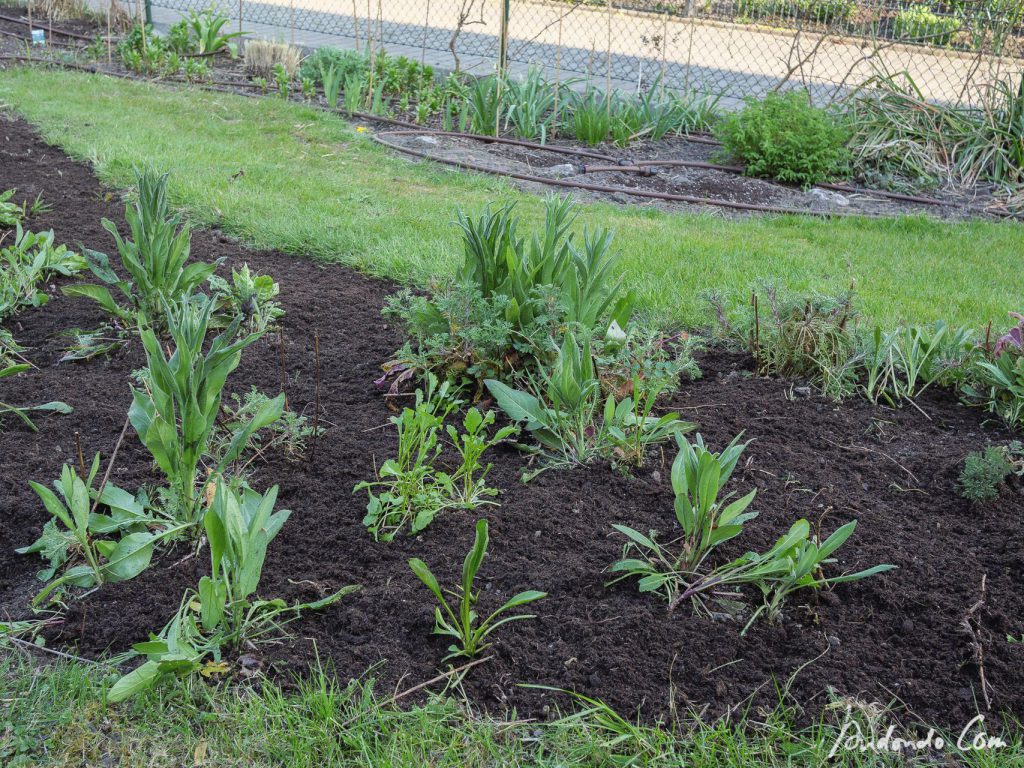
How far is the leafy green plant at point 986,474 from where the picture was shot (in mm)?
2732

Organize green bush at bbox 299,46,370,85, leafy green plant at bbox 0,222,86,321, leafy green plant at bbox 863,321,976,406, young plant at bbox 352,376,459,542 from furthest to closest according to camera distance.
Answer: green bush at bbox 299,46,370,85 < leafy green plant at bbox 0,222,86,321 < leafy green plant at bbox 863,321,976,406 < young plant at bbox 352,376,459,542

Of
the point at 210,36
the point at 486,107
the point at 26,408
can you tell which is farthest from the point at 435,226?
the point at 210,36

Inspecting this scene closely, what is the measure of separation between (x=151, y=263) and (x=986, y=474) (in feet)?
9.84

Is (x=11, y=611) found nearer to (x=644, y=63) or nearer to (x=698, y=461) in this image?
(x=698, y=461)

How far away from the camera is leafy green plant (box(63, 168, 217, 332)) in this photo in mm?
3566

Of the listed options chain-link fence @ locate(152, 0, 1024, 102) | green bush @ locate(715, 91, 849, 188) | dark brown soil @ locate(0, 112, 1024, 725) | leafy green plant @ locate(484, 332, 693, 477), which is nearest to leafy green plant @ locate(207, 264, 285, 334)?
dark brown soil @ locate(0, 112, 1024, 725)

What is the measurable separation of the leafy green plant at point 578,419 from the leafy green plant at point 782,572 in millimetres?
568

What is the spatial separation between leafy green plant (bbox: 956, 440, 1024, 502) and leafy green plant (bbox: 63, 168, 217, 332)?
9.12ft

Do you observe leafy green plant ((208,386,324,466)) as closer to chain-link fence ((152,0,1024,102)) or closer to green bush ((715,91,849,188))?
green bush ((715,91,849,188))

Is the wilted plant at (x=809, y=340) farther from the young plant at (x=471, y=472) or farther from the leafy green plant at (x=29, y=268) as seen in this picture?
the leafy green plant at (x=29, y=268)

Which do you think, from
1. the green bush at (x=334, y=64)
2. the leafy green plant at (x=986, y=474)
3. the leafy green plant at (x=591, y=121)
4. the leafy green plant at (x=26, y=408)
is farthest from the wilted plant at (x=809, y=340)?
the green bush at (x=334, y=64)

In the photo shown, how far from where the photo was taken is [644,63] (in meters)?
14.8

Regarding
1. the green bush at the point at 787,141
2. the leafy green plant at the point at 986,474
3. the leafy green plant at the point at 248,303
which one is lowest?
the leafy green plant at the point at 986,474

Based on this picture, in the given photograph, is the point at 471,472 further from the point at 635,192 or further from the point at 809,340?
the point at 635,192
